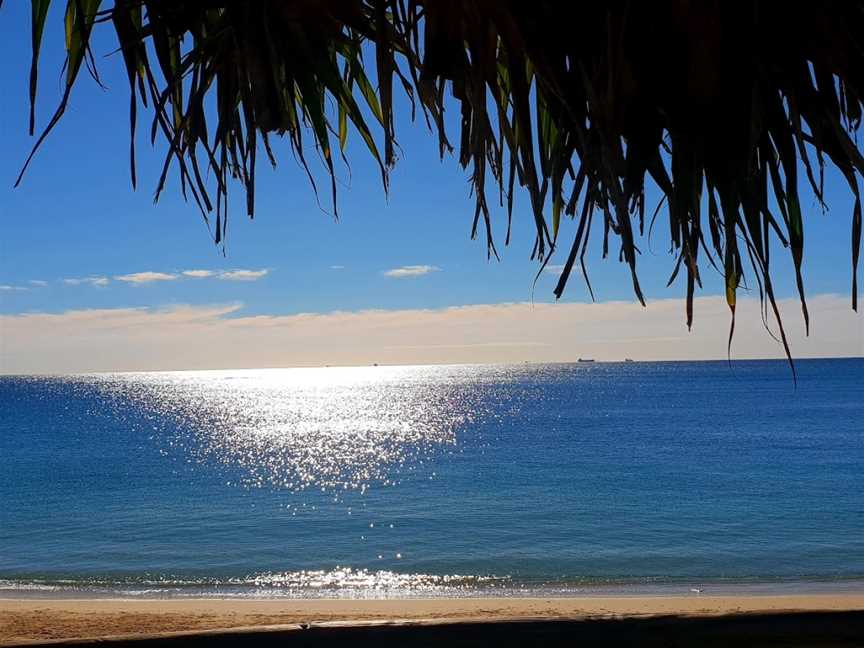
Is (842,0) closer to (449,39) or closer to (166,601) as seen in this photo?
(449,39)

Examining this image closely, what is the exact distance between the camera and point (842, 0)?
5.28ft

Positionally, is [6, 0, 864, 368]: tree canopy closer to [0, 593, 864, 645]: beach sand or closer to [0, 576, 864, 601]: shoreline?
[0, 593, 864, 645]: beach sand

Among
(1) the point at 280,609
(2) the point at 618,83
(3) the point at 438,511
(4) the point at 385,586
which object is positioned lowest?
(3) the point at 438,511

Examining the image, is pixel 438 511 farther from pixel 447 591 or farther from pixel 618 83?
pixel 618 83

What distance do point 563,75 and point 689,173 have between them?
1.08 feet

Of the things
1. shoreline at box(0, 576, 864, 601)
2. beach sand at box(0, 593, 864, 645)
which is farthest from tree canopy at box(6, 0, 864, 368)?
shoreline at box(0, 576, 864, 601)

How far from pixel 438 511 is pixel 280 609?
13.1 meters

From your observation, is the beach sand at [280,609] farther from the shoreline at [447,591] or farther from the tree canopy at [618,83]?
the tree canopy at [618,83]

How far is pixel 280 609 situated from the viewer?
14.0 metres

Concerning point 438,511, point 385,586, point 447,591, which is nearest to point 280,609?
point 385,586

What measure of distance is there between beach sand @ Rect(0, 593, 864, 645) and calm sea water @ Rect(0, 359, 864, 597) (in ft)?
4.33

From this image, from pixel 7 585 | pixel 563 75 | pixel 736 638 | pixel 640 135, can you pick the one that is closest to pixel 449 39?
pixel 563 75

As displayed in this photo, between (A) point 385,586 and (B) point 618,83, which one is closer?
(B) point 618,83

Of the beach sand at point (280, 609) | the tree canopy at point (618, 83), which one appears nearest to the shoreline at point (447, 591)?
the beach sand at point (280, 609)
